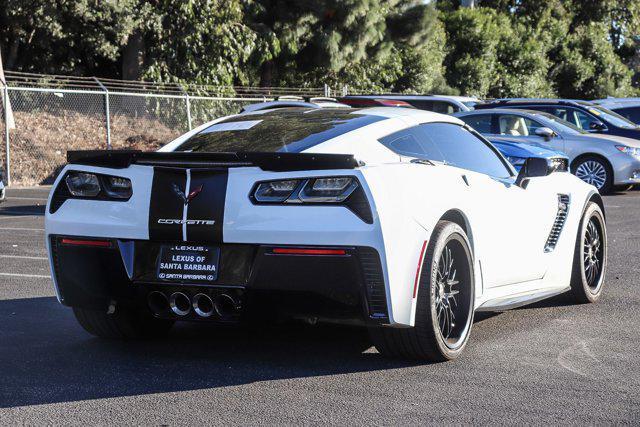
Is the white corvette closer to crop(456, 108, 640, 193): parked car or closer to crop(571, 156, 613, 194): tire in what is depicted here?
crop(456, 108, 640, 193): parked car

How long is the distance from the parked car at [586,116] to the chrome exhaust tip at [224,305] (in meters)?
15.6

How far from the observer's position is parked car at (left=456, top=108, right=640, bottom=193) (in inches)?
710

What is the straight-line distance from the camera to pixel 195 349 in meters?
5.77

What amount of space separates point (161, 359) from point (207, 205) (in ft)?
3.14

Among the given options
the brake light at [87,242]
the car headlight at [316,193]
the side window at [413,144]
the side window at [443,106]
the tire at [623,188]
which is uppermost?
the side window at [413,144]

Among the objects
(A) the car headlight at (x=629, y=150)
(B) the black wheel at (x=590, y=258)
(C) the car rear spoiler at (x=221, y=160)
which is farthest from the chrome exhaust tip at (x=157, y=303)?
(A) the car headlight at (x=629, y=150)

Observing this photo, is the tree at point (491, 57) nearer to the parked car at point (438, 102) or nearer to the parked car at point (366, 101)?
the parked car at point (438, 102)

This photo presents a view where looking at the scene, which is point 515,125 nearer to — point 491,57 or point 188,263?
point 188,263

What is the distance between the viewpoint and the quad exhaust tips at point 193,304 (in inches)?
204

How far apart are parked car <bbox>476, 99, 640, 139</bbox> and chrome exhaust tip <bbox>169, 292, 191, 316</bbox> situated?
51.1ft

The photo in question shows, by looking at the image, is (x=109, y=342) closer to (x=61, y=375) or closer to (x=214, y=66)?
(x=61, y=375)

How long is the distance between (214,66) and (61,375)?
24.1 metres

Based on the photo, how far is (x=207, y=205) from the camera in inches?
201

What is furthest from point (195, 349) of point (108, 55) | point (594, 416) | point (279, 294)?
point (108, 55)
